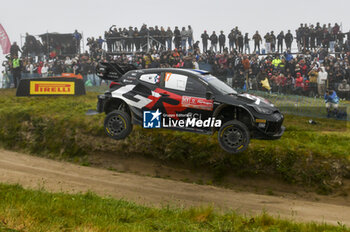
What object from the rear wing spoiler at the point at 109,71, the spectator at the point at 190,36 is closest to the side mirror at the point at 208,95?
the rear wing spoiler at the point at 109,71

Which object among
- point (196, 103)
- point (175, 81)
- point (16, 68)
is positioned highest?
point (16, 68)

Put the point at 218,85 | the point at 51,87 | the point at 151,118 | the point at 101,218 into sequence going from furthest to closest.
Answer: the point at 51,87, the point at 151,118, the point at 218,85, the point at 101,218

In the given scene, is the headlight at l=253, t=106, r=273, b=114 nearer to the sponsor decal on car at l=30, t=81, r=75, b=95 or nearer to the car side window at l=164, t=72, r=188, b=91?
the car side window at l=164, t=72, r=188, b=91

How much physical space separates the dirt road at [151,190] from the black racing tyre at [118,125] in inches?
110

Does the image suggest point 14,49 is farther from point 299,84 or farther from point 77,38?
point 299,84

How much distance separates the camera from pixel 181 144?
55.3 ft

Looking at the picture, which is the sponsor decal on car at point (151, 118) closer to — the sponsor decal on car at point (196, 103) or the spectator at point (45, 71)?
the sponsor decal on car at point (196, 103)

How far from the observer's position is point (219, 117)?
10.7 meters

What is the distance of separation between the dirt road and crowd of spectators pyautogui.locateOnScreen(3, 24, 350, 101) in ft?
19.9

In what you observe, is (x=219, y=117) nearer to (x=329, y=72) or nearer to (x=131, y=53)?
(x=329, y=72)

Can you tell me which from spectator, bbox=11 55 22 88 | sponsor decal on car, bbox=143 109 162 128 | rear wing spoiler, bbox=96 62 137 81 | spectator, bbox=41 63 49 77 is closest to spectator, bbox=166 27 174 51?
spectator, bbox=41 63 49 77

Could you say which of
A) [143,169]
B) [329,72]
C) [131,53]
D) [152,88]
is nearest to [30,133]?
[143,169]

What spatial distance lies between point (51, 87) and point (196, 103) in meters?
12.1

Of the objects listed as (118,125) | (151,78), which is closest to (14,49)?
(118,125)
